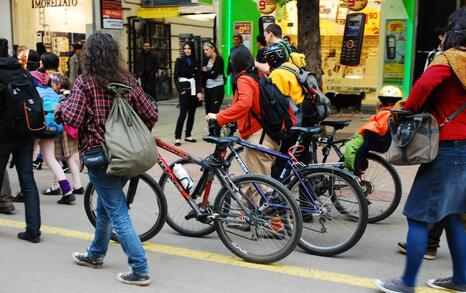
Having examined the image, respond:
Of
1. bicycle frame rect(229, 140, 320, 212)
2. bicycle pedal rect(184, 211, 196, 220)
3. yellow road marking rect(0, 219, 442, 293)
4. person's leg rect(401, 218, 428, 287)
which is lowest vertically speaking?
yellow road marking rect(0, 219, 442, 293)

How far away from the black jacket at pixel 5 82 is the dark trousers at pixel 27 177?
0.11 metres

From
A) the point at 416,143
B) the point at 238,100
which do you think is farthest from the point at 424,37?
the point at 416,143

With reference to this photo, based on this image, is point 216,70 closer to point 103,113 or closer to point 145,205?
point 145,205

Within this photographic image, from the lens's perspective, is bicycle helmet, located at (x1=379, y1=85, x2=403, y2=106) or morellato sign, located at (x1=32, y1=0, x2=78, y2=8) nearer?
bicycle helmet, located at (x1=379, y1=85, x2=403, y2=106)

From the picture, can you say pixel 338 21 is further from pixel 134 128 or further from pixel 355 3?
pixel 134 128

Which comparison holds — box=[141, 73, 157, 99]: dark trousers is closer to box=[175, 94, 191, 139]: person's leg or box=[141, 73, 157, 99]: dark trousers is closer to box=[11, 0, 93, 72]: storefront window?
box=[11, 0, 93, 72]: storefront window

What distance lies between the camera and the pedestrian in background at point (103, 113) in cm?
381

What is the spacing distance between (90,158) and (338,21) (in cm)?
1033

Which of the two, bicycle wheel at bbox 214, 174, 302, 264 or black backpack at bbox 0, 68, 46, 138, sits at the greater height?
black backpack at bbox 0, 68, 46, 138

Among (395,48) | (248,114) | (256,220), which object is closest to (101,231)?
(256,220)

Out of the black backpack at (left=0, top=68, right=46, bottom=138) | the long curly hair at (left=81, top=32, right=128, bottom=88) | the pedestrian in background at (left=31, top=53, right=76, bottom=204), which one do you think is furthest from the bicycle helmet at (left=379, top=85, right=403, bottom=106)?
the pedestrian in background at (left=31, top=53, right=76, bottom=204)

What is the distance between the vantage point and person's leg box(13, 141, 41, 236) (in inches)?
190

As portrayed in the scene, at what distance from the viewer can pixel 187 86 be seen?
9.88 metres

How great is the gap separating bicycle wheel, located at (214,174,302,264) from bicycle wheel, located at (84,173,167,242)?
0.52 meters
